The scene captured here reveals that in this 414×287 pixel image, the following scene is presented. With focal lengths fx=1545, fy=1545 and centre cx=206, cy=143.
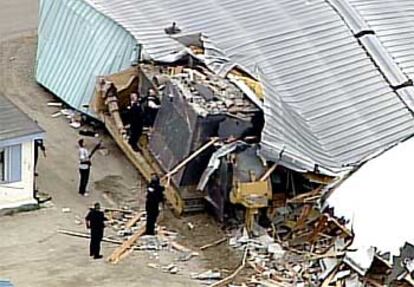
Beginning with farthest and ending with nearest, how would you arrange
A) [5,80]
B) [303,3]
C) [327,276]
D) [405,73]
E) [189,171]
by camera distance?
[5,80] < [303,3] < [405,73] < [189,171] < [327,276]

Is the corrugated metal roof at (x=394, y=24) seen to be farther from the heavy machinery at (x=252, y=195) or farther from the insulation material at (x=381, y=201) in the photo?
the heavy machinery at (x=252, y=195)

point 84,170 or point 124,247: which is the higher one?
point 84,170

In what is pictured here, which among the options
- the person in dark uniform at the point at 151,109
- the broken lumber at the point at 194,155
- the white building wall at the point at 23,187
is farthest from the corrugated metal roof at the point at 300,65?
the white building wall at the point at 23,187

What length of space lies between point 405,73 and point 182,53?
4.02 meters

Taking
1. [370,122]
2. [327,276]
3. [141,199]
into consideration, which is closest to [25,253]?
[141,199]

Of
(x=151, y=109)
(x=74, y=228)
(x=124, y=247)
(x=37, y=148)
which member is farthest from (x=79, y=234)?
(x=151, y=109)

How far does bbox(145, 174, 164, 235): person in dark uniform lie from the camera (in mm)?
23828

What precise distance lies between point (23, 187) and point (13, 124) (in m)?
1.05

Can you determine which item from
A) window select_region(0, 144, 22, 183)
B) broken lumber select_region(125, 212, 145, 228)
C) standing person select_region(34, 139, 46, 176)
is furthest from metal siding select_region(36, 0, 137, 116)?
broken lumber select_region(125, 212, 145, 228)

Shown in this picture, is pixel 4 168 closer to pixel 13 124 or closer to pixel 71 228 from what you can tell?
pixel 13 124

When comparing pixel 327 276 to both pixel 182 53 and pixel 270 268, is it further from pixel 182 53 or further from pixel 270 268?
pixel 182 53

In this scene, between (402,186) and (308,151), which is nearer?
(402,186)

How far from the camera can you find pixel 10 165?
80.4ft

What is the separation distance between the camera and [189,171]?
24.5 meters
